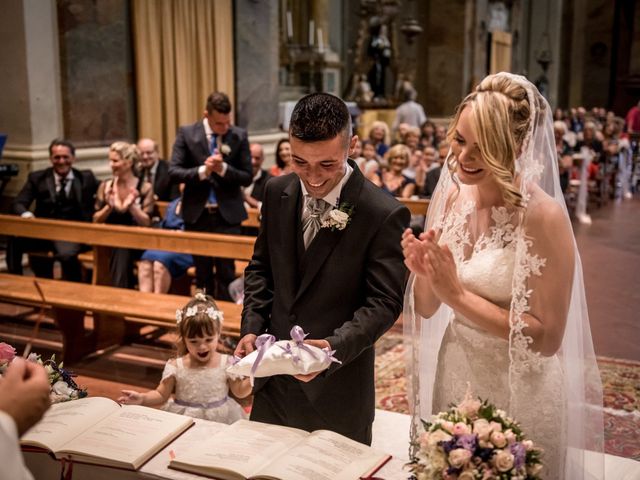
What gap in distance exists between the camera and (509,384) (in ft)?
7.91

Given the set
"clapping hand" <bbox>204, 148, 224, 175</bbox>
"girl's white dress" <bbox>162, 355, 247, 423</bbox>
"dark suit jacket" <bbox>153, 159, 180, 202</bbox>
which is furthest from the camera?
"dark suit jacket" <bbox>153, 159, 180, 202</bbox>

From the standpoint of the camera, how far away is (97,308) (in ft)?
18.1

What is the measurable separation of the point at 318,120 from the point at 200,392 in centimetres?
207

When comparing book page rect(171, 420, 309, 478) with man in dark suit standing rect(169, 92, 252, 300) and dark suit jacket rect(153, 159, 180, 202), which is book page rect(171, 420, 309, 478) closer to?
man in dark suit standing rect(169, 92, 252, 300)

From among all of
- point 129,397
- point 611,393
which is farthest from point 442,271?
point 611,393

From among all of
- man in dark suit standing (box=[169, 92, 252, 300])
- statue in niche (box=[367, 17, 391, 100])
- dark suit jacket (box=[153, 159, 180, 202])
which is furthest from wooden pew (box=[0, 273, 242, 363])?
statue in niche (box=[367, 17, 391, 100])

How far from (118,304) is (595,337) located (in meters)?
3.88

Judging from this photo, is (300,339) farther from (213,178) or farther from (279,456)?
(213,178)

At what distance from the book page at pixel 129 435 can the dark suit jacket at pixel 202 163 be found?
3814mm

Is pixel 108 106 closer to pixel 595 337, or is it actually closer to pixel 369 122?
pixel 595 337

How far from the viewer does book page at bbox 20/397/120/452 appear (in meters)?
2.29

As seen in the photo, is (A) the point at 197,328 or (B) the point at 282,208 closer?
(B) the point at 282,208

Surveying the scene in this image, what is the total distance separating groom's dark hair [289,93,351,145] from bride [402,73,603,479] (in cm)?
33

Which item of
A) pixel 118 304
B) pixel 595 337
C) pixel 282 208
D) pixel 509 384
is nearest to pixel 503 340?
pixel 509 384
